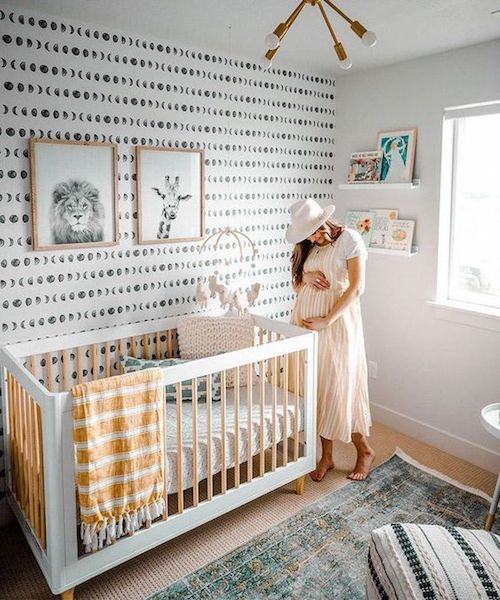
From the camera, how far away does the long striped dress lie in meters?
2.85

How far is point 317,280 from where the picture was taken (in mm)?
2877

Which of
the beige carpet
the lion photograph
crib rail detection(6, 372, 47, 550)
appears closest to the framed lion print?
the lion photograph

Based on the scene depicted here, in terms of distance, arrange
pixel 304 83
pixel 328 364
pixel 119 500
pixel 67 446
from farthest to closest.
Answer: pixel 304 83
pixel 328 364
pixel 119 500
pixel 67 446

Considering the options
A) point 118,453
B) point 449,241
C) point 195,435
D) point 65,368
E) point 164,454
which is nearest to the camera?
point 118,453

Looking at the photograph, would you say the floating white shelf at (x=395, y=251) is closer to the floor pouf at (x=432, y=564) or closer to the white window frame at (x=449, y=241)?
the white window frame at (x=449, y=241)

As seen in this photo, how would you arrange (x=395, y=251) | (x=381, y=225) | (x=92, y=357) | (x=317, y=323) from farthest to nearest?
(x=381, y=225)
(x=395, y=251)
(x=317, y=323)
(x=92, y=357)

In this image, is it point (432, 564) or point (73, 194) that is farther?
point (73, 194)

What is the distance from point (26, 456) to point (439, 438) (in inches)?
90.0

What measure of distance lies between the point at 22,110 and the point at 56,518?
1622mm

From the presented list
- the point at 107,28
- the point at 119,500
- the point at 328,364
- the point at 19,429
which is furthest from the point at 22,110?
the point at 328,364

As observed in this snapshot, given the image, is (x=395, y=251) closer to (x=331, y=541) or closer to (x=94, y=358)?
(x=331, y=541)

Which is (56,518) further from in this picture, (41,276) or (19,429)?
(41,276)

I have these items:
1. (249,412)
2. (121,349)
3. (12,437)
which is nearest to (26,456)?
(12,437)

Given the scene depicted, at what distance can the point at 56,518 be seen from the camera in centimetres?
194
